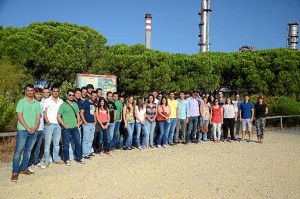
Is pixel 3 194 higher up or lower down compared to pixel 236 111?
lower down

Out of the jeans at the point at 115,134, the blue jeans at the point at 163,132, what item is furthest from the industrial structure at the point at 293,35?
the jeans at the point at 115,134

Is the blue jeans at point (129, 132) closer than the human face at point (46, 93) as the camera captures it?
No

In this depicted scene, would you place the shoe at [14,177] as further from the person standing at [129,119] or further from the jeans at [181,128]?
the jeans at [181,128]

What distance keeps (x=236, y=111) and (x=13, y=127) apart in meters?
7.52

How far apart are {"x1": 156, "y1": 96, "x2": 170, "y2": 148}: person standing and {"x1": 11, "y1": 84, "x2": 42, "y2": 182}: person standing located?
4296 mm

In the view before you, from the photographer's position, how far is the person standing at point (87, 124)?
25.6 feet

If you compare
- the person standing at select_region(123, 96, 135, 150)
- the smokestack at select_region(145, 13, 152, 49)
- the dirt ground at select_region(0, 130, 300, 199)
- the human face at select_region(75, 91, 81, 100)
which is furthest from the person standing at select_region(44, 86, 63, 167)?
the smokestack at select_region(145, 13, 152, 49)

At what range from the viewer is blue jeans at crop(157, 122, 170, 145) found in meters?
9.98

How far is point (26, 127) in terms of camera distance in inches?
240

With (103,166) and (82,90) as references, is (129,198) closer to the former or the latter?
(103,166)

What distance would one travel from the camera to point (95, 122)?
831cm

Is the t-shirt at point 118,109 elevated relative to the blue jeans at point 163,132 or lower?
elevated

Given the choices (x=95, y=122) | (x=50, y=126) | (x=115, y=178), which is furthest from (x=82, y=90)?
(x=115, y=178)

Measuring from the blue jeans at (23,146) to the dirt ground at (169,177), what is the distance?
11.0 inches
